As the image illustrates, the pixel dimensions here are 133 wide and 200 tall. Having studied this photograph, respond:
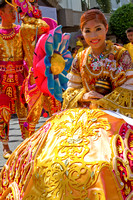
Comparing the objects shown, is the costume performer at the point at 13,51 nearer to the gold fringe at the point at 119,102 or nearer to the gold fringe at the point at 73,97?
the gold fringe at the point at 73,97

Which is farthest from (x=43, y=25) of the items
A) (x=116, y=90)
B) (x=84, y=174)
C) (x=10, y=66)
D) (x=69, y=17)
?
(x=69, y=17)

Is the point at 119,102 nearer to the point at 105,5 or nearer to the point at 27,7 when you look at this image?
the point at 27,7

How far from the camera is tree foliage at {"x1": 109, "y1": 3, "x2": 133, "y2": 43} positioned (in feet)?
56.0

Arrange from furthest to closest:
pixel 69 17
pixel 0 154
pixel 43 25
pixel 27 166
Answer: pixel 69 17, pixel 0 154, pixel 43 25, pixel 27 166

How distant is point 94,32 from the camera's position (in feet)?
7.93

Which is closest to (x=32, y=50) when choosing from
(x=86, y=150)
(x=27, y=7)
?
(x=27, y=7)

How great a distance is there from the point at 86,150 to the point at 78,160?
8 centimetres

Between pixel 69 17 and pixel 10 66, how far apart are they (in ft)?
32.0

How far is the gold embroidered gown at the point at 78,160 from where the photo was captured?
5.90ft

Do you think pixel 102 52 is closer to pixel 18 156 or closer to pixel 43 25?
pixel 18 156

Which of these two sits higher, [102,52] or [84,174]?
[102,52]

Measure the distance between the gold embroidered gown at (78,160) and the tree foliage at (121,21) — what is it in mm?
15560

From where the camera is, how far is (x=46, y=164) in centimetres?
194

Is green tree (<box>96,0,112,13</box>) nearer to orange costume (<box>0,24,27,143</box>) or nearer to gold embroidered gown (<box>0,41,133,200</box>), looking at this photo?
orange costume (<box>0,24,27,143</box>)
